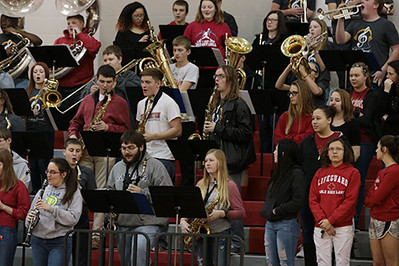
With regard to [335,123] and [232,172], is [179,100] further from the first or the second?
[335,123]

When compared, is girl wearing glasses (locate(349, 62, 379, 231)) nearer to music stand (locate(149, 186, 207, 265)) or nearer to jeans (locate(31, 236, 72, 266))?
music stand (locate(149, 186, 207, 265))

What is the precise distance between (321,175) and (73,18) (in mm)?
5524

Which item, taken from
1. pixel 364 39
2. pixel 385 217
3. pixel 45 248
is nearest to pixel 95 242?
pixel 45 248

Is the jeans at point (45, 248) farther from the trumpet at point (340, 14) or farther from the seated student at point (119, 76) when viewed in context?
the trumpet at point (340, 14)

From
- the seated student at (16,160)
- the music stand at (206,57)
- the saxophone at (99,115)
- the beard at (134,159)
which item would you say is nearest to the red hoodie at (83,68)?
the music stand at (206,57)

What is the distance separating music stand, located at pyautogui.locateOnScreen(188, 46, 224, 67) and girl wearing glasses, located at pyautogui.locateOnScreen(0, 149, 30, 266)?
3.53m

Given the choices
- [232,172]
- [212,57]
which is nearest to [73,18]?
[212,57]

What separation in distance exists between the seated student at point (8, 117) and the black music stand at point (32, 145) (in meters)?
0.77

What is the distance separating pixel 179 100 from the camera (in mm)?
9820

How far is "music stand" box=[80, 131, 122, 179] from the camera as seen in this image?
884 centimetres

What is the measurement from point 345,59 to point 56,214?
422 centimetres

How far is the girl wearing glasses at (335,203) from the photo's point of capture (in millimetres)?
8188

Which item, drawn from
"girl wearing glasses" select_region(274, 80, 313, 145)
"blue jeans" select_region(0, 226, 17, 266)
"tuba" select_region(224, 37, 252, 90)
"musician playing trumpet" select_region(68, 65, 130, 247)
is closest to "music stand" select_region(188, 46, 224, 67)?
"tuba" select_region(224, 37, 252, 90)

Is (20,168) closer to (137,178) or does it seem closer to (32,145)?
(32,145)
